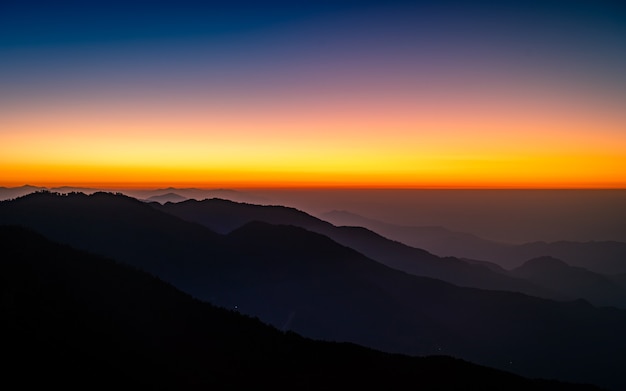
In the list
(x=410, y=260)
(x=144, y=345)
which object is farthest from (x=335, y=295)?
(x=410, y=260)

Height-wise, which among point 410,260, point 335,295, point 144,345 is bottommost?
point 410,260

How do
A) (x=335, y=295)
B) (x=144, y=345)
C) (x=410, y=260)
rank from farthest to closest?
(x=410, y=260)
(x=335, y=295)
(x=144, y=345)

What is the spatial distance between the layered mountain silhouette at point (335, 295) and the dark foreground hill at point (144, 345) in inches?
1895

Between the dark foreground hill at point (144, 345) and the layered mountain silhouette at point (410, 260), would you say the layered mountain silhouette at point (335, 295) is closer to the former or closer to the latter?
the layered mountain silhouette at point (410, 260)

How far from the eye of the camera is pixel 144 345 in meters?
36.1

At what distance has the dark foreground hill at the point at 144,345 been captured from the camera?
2783 centimetres

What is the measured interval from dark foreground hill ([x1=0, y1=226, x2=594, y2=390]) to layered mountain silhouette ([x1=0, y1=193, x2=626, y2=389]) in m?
48.1

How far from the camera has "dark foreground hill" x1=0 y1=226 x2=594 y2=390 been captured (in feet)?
91.3

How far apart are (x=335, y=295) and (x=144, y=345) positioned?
74315mm

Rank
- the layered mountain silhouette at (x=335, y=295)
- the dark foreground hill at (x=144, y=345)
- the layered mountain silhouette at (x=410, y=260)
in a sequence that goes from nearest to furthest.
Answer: the dark foreground hill at (x=144, y=345), the layered mountain silhouette at (x=335, y=295), the layered mountain silhouette at (x=410, y=260)

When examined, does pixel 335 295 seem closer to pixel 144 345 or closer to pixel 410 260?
pixel 144 345

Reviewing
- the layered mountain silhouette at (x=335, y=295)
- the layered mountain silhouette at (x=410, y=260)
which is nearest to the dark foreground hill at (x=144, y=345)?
the layered mountain silhouette at (x=335, y=295)

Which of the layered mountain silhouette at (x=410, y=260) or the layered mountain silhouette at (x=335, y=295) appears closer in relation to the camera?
the layered mountain silhouette at (x=335, y=295)

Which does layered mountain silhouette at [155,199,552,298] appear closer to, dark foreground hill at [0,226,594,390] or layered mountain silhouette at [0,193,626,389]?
layered mountain silhouette at [0,193,626,389]
